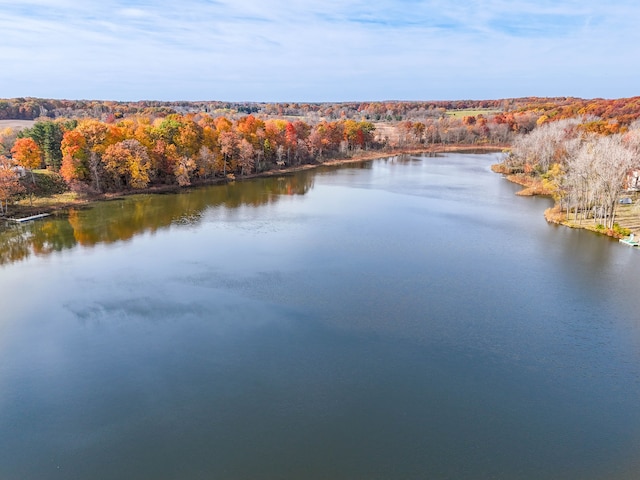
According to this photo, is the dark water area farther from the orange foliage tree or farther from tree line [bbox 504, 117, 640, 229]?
the orange foliage tree

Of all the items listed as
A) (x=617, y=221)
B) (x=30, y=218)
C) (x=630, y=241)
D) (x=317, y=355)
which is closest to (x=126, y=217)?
(x=30, y=218)

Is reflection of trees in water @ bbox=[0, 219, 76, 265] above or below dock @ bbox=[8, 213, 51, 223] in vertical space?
below

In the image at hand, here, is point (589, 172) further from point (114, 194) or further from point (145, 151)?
point (114, 194)

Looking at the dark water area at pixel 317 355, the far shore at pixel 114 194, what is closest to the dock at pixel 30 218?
the far shore at pixel 114 194

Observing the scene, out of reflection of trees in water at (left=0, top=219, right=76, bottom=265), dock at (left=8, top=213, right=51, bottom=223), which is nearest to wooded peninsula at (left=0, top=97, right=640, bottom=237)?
dock at (left=8, top=213, right=51, bottom=223)

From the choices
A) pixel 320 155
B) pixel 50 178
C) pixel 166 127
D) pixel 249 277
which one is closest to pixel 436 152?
pixel 320 155

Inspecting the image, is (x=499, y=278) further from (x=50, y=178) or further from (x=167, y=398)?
(x=50, y=178)
